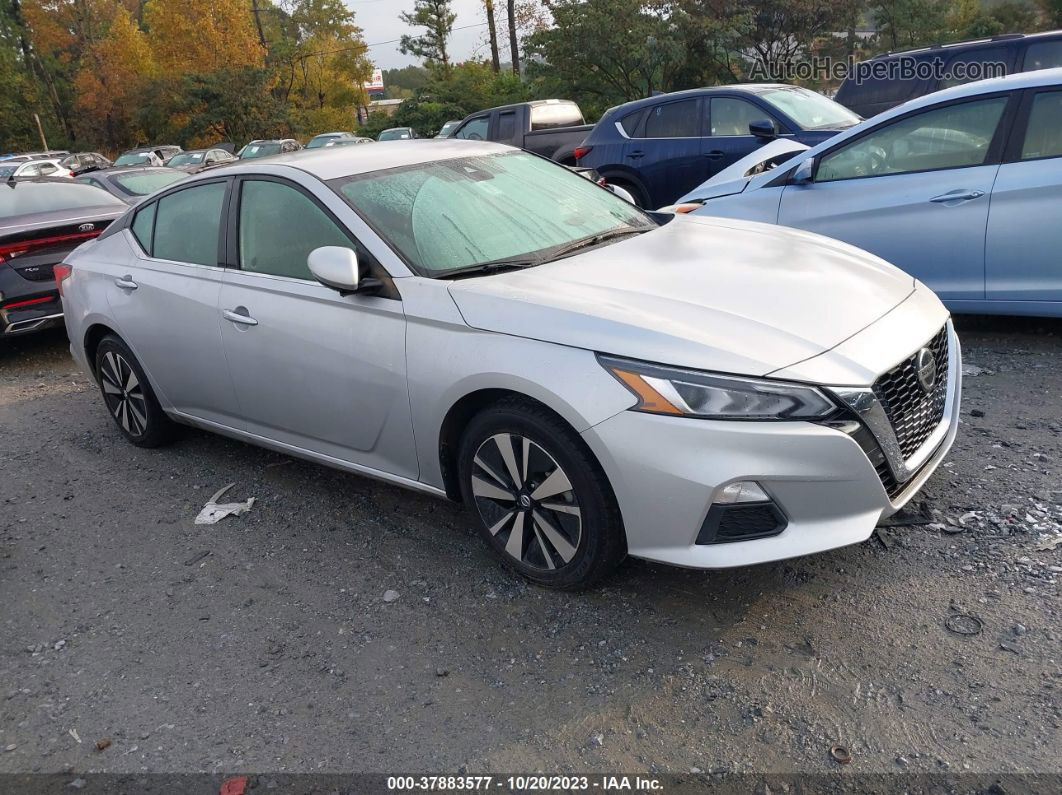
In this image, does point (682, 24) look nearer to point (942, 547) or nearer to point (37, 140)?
point (942, 547)

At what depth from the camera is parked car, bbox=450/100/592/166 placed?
48.1 feet

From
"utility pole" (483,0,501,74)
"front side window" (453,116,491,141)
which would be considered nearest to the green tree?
"utility pole" (483,0,501,74)

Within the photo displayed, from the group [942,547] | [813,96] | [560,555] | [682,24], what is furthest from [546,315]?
[682,24]

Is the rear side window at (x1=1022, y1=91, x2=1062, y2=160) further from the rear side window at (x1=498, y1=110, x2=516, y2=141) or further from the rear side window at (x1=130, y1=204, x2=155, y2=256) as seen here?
the rear side window at (x1=498, y1=110, x2=516, y2=141)

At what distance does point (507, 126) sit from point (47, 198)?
8596mm

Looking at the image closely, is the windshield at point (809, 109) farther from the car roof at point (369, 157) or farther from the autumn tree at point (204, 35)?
the autumn tree at point (204, 35)

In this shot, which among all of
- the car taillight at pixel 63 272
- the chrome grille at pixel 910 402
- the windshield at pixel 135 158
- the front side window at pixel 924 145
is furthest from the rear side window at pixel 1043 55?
the windshield at pixel 135 158

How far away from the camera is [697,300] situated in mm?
3178

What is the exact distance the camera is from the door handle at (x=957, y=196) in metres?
5.29

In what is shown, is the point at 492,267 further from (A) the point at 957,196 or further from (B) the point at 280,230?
(A) the point at 957,196

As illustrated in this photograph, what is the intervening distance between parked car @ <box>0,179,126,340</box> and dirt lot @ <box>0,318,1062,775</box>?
3640mm

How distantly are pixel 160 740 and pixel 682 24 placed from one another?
2935 centimetres

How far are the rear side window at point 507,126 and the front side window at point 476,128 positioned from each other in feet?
1.08

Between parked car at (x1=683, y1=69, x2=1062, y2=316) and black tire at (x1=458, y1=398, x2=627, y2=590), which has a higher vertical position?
parked car at (x1=683, y1=69, x2=1062, y2=316)
